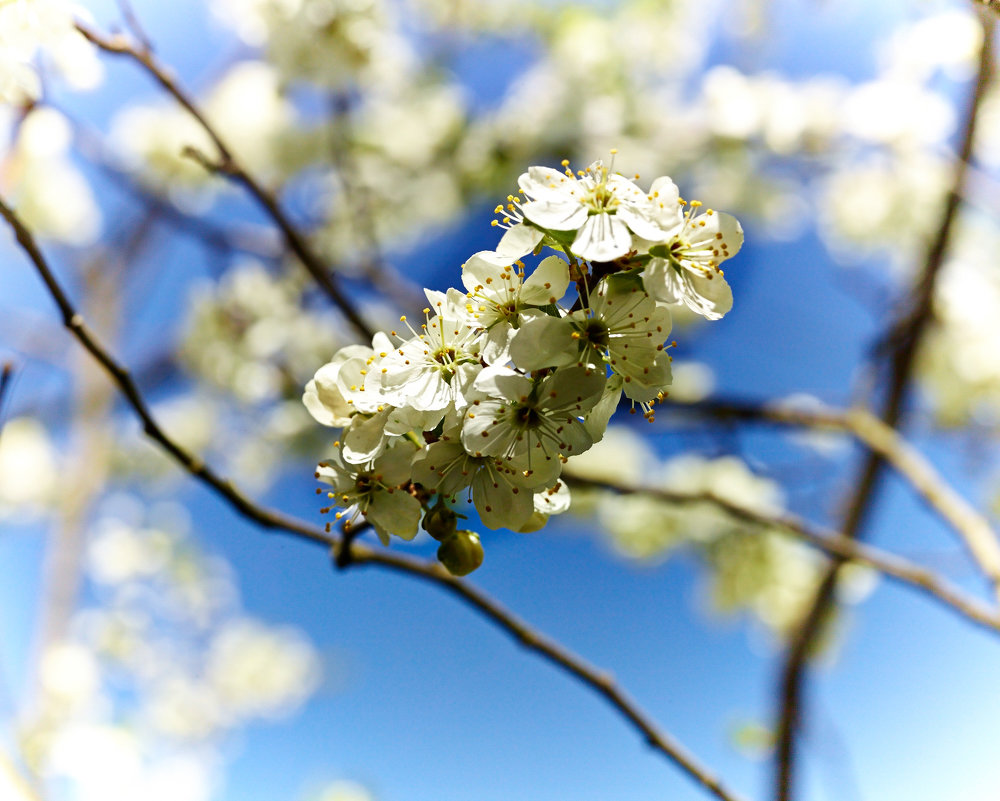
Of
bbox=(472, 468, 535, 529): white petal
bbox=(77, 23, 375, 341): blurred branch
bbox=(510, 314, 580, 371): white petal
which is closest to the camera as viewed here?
bbox=(510, 314, 580, 371): white petal

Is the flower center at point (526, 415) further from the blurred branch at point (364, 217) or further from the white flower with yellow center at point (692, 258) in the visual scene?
the blurred branch at point (364, 217)

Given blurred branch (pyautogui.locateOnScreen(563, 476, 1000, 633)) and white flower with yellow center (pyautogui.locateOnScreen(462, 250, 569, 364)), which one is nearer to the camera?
white flower with yellow center (pyautogui.locateOnScreen(462, 250, 569, 364))

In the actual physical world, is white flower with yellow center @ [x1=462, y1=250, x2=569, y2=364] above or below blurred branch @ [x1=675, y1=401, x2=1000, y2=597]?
below

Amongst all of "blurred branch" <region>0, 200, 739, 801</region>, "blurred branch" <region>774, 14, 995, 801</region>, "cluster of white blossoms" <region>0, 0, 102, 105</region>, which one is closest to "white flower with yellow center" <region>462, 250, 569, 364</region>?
"blurred branch" <region>0, 200, 739, 801</region>

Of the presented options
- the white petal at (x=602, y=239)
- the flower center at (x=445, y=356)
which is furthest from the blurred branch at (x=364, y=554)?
the white petal at (x=602, y=239)

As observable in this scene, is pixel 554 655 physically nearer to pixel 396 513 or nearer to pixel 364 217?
pixel 396 513

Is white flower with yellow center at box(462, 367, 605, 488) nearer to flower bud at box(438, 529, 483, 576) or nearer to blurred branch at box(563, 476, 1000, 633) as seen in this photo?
flower bud at box(438, 529, 483, 576)

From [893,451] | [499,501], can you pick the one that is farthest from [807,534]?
[499,501]
